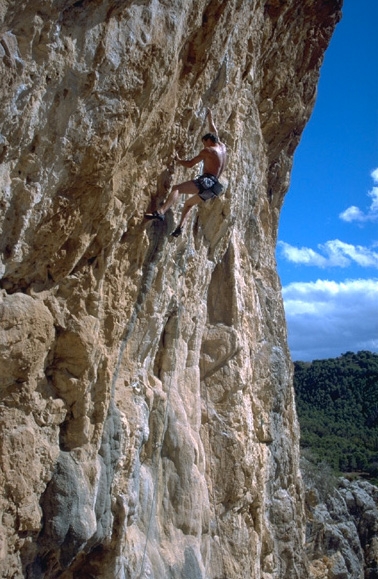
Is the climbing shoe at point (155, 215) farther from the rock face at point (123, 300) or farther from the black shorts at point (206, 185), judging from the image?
the black shorts at point (206, 185)

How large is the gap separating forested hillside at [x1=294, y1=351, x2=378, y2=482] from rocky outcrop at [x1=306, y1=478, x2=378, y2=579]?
8434mm

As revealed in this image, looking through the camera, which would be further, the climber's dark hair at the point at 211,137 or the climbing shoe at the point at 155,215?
the climber's dark hair at the point at 211,137

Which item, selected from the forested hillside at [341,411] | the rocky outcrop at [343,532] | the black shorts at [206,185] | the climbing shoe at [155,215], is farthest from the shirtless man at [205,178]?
the forested hillside at [341,411]

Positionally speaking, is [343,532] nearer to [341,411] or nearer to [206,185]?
[206,185]

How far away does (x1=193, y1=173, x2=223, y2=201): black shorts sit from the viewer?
17.6 ft

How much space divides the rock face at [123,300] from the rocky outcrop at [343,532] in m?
8.47

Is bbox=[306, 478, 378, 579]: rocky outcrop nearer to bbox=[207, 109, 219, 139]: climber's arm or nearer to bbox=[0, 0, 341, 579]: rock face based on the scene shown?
bbox=[0, 0, 341, 579]: rock face

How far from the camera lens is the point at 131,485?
5207mm

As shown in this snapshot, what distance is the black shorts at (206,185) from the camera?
5.38 m

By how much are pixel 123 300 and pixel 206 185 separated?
1421 millimetres

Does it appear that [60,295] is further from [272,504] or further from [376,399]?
[376,399]

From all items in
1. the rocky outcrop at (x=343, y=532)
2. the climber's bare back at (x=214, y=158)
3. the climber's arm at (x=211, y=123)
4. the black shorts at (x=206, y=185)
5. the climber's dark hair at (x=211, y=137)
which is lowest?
the rocky outcrop at (x=343, y=532)

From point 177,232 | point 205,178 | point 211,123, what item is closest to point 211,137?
point 211,123

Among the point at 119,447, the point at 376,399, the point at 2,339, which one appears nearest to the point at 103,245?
the point at 2,339
